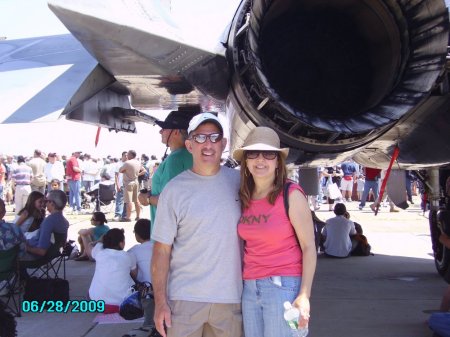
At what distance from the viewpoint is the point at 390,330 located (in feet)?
14.1

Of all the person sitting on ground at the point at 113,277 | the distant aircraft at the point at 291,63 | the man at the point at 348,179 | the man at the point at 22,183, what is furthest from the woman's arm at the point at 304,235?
the man at the point at 348,179

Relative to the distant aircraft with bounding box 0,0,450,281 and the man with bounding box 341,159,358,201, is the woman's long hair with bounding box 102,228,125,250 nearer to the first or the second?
the distant aircraft with bounding box 0,0,450,281

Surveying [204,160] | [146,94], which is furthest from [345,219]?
[204,160]

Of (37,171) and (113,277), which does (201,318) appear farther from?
(37,171)

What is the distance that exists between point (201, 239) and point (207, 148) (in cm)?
43

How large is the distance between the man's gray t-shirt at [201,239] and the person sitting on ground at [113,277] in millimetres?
2156

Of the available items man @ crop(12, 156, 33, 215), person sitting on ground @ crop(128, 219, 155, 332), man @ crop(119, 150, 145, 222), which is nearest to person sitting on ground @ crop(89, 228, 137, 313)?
person sitting on ground @ crop(128, 219, 155, 332)

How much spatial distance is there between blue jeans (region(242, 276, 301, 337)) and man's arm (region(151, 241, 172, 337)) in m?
0.36

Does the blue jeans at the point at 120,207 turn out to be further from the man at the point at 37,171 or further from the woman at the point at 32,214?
the woman at the point at 32,214

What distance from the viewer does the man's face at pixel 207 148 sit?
2.52 m

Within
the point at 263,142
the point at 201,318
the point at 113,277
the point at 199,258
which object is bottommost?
the point at 113,277

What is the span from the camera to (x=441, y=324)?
376 cm

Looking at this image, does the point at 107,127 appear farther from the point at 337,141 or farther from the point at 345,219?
the point at 345,219

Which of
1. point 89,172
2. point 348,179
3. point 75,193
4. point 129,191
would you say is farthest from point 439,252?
point 348,179
